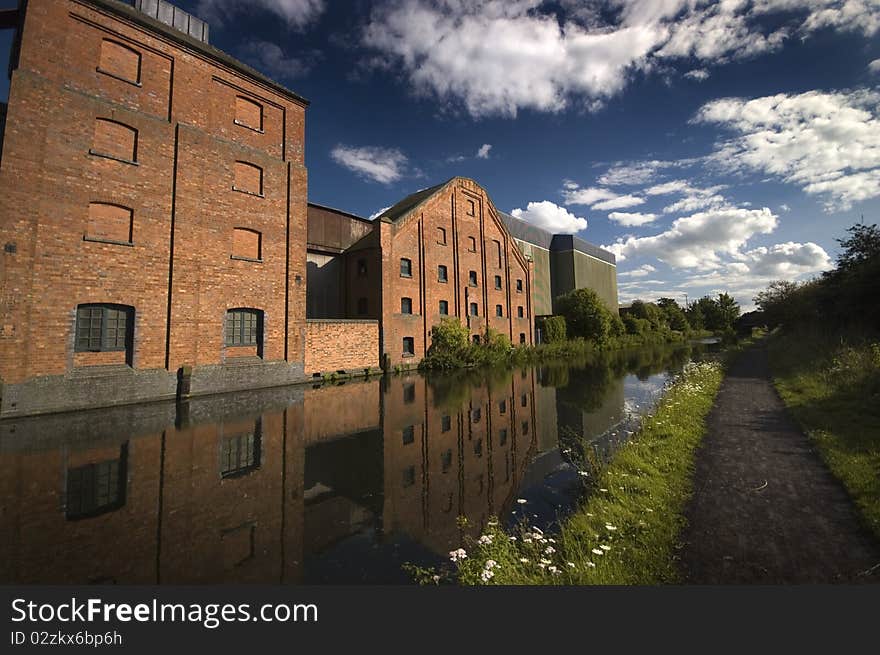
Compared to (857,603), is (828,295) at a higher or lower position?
higher

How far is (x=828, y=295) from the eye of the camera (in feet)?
65.3

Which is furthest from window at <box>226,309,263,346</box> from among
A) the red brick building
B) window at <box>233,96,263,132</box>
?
window at <box>233,96,263,132</box>

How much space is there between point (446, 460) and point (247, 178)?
13596mm

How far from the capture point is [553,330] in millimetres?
31156

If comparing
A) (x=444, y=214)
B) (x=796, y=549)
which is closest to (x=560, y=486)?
(x=796, y=549)

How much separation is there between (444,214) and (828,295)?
21701mm

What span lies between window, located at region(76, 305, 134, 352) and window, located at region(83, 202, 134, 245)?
1987mm

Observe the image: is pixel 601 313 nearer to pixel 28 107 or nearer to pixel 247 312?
pixel 247 312

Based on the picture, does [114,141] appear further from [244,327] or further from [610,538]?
[610,538]

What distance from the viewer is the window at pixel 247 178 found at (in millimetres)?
13867

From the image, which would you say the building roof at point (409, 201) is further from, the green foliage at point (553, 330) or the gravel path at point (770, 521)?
the gravel path at point (770, 521)

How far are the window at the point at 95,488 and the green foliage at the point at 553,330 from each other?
94.6 ft

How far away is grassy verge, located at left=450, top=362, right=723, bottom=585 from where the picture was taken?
283cm

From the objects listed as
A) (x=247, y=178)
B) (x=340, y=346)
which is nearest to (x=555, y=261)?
(x=340, y=346)
